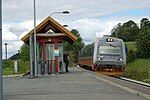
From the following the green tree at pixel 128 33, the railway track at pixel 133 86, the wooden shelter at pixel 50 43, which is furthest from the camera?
the green tree at pixel 128 33

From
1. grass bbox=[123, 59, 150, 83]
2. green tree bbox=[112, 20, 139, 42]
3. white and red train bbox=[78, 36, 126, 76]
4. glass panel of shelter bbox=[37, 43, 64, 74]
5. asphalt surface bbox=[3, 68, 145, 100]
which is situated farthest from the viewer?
green tree bbox=[112, 20, 139, 42]

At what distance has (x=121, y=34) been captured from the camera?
152 meters

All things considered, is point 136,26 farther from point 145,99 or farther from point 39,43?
point 145,99

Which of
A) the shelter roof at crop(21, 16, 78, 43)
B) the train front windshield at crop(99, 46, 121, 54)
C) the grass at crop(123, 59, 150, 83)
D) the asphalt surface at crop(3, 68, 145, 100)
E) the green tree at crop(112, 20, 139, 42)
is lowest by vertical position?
the asphalt surface at crop(3, 68, 145, 100)

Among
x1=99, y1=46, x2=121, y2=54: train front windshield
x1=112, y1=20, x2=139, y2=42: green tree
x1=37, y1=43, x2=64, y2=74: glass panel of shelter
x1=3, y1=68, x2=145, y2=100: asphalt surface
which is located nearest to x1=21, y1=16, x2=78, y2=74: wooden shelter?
x1=37, y1=43, x2=64, y2=74: glass panel of shelter

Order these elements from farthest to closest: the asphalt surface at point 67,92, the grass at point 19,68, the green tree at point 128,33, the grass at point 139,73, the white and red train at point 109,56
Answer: the green tree at point 128,33 < the grass at point 19,68 < the white and red train at point 109,56 < the grass at point 139,73 < the asphalt surface at point 67,92

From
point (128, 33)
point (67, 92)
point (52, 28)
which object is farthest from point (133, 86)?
point (128, 33)

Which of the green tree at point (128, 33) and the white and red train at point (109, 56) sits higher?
the green tree at point (128, 33)

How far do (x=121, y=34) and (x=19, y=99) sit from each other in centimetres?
13699

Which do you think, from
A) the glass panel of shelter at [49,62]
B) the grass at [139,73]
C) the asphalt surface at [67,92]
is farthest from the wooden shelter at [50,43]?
the asphalt surface at [67,92]

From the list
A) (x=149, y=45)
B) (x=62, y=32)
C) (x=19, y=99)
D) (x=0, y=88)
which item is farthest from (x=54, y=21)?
(x=149, y=45)

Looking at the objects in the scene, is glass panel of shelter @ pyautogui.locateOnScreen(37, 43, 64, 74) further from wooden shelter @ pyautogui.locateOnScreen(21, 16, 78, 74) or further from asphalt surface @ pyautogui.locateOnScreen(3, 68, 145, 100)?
asphalt surface @ pyautogui.locateOnScreen(3, 68, 145, 100)

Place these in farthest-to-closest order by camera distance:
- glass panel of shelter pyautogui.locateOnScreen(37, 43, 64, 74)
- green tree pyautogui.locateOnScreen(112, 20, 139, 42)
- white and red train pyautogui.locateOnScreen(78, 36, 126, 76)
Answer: green tree pyautogui.locateOnScreen(112, 20, 139, 42) < white and red train pyautogui.locateOnScreen(78, 36, 126, 76) < glass panel of shelter pyautogui.locateOnScreen(37, 43, 64, 74)

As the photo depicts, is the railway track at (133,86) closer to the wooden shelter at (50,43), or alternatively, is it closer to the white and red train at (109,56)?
the wooden shelter at (50,43)
